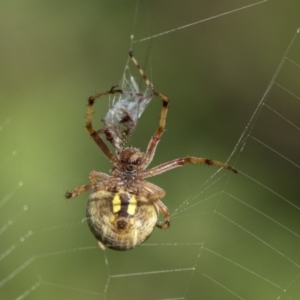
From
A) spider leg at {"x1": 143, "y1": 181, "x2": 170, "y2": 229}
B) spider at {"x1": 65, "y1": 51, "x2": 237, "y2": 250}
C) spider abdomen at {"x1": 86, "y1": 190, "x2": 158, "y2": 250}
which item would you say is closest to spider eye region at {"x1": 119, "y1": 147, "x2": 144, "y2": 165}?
spider at {"x1": 65, "y1": 51, "x2": 237, "y2": 250}

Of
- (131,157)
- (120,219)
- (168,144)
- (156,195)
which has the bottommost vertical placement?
(120,219)

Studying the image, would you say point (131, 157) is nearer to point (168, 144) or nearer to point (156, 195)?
point (156, 195)

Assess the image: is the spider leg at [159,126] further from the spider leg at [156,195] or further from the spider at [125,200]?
the spider leg at [156,195]

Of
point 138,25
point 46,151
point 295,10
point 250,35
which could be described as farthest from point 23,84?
point 295,10

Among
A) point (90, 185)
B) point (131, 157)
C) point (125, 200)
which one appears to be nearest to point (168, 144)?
point (131, 157)

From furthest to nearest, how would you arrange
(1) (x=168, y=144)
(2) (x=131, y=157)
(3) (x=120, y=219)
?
(1) (x=168, y=144), (2) (x=131, y=157), (3) (x=120, y=219)

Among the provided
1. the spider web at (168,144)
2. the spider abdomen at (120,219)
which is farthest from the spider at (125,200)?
the spider web at (168,144)
